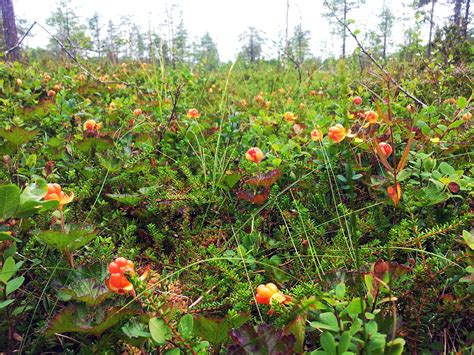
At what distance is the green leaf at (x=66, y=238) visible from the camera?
3.12ft

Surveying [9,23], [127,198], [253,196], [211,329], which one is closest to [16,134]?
[127,198]

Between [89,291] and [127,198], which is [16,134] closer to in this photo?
[127,198]

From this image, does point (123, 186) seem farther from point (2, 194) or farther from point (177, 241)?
point (2, 194)

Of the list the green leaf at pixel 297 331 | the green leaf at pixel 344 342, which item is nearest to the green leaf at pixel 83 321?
the green leaf at pixel 297 331

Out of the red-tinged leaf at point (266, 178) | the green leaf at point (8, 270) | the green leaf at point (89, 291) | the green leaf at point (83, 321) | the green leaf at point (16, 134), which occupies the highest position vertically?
the green leaf at point (16, 134)

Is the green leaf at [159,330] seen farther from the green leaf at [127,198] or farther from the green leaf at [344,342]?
the green leaf at [127,198]

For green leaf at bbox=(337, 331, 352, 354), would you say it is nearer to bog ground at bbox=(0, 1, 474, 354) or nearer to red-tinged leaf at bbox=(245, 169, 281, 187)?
bog ground at bbox=(0, 1, 474, 354)

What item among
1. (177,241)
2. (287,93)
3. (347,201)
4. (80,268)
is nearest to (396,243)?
(347,201)

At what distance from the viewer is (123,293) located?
90 cm

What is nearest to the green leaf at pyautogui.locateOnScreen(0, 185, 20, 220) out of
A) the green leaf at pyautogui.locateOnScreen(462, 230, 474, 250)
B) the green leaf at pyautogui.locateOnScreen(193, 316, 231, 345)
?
the green leaf at pyautogui.locateOnScreen(193, 316, 231, 345)

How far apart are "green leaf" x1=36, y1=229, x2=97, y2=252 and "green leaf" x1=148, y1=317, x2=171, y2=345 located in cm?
33

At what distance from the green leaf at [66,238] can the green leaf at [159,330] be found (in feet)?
1.08

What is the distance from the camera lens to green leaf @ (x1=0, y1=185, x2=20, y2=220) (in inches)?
34.2

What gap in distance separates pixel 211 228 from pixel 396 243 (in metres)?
0.68
